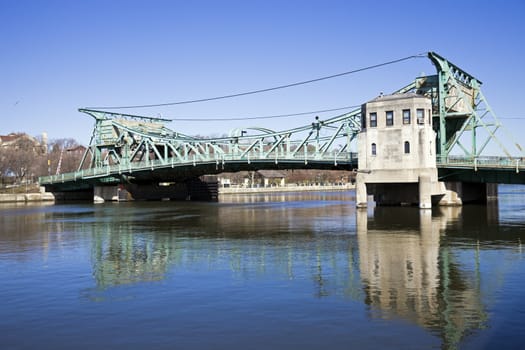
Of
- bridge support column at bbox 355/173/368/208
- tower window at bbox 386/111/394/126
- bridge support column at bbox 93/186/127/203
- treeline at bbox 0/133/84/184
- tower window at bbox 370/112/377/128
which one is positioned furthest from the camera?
treeline at bbox 0/133/84/184

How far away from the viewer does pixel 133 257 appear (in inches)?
1094

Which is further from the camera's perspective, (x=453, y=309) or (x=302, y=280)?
(x=302, y=280)

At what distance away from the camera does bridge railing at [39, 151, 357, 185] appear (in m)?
76.9

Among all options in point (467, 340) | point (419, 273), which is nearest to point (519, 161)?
point (419, 273)

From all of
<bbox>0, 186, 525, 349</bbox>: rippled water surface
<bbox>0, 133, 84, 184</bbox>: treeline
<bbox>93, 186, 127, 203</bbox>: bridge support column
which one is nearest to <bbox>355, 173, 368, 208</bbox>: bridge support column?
<bbox>0, 186, 525, 349</bbox>: rippled water surface

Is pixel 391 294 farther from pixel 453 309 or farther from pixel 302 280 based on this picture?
pixel 302 280

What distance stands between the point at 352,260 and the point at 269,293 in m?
7.54

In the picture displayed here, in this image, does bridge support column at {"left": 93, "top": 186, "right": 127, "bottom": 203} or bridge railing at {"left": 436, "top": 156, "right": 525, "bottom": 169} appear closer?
bridge railing at {"left": 436, "top": 156, "right": 525, "bottom": 169}

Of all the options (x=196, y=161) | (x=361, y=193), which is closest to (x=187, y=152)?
(x=196, y=161)

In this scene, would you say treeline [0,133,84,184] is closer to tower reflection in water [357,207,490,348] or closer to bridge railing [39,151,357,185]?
bridge railing [39,151,357,185]

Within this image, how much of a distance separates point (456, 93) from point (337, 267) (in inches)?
2164

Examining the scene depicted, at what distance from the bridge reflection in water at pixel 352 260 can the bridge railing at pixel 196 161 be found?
3267cm

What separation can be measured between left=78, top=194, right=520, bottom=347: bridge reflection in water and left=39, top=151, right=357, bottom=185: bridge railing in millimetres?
32669

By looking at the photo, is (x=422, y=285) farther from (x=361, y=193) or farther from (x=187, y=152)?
(x=187, y=152)
